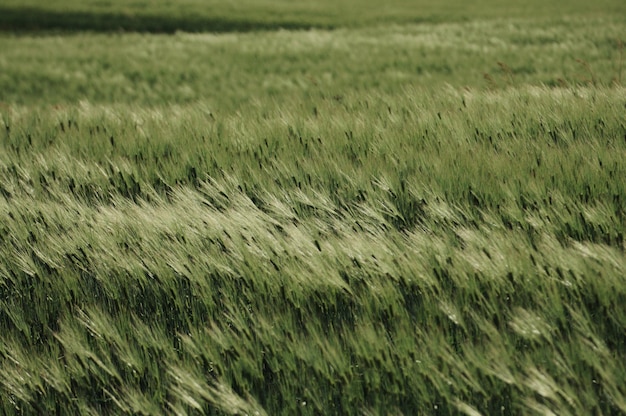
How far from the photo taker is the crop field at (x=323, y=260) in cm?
98

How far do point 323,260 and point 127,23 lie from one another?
15.4 m

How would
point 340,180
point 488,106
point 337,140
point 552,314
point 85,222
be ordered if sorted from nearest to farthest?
1. point 552,314
2. point 85,222
3. point 340,180
4. point 337,140
5. point 488,106

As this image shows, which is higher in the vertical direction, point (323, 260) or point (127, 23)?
point (127, 23)

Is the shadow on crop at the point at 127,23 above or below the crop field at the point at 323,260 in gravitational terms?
above

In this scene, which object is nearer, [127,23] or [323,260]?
[323,260]

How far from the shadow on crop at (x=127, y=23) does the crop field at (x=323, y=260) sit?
498 inches

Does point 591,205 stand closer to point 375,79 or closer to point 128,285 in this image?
point 128,285

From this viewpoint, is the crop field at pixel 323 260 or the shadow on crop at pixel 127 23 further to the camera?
the shadow on crop at pixel 127 23

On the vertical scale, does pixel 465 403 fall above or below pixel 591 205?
below

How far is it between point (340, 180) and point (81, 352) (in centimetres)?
92

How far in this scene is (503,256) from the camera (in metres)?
1.18

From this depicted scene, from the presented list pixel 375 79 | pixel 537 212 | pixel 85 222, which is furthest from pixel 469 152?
pixel 375 79

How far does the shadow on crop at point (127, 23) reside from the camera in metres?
14.4

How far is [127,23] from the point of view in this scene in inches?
582
